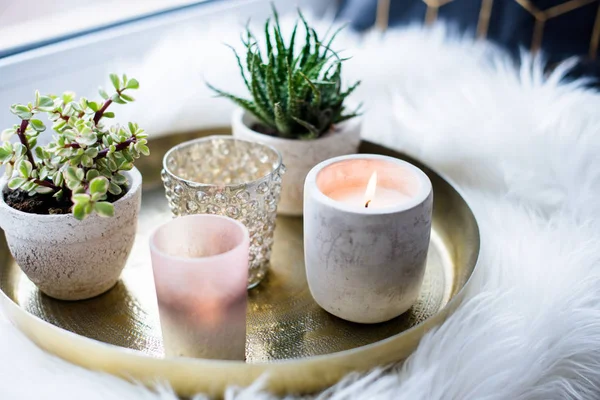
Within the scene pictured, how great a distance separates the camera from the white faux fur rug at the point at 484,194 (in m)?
0.40

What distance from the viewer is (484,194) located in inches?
24.1

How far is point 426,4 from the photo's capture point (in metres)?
0.98

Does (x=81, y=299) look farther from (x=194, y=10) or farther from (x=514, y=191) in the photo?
(x=194, y=10)

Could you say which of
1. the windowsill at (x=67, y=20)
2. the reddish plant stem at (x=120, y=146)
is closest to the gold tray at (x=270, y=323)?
the reddish plant stem at (x=120, y=146)

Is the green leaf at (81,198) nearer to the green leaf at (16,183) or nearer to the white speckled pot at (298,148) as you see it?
the green leaf at (16,183)

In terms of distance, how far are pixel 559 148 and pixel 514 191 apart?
0.07 m

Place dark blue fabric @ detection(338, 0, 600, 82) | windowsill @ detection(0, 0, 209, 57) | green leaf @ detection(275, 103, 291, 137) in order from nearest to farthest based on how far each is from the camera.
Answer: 1. green leaf @ detection(275, 103, 291, 137)
2. windowsill @ detection(0, 0, 209, 57)
3. dark blue fabric @ detection(338, 0, 600, 82)

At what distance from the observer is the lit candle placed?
459 mm

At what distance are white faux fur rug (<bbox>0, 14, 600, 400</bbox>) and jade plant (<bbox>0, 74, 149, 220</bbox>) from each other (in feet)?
0.32

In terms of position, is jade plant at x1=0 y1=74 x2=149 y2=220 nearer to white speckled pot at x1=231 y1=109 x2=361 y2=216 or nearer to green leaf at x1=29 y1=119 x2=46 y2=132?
green leaf at x1=29 y1=119 x2=46 y2=132

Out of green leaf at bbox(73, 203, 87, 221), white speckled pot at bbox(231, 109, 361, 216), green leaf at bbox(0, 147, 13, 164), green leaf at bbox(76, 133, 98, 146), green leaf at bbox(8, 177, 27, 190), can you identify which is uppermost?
green leaf at bbox(76, 133, 98, 146)

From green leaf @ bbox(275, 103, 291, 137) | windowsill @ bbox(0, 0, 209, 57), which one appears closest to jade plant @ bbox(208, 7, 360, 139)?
green leaf @ bbox(275, 103, 291, 137)

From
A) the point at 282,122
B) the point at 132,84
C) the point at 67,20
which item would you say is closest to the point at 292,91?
the point at 282,122

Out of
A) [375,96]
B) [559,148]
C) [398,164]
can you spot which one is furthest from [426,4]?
[398,164]
